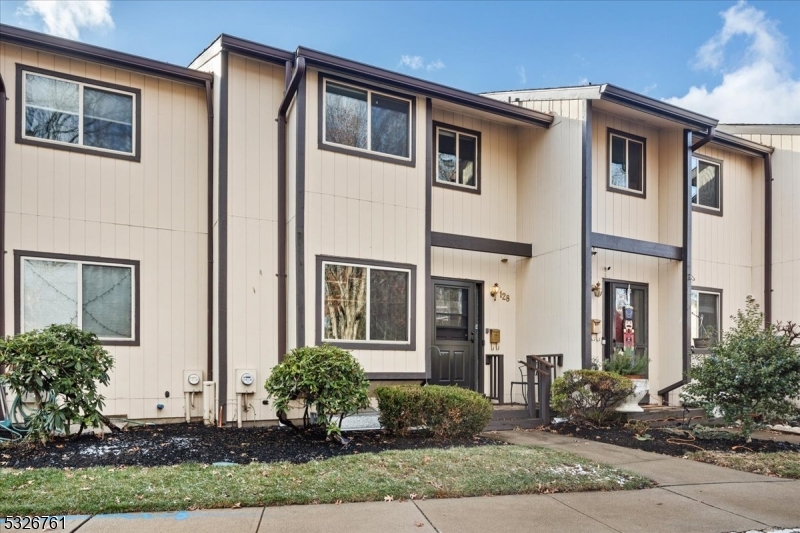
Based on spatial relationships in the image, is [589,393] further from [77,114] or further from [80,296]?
[77,114]

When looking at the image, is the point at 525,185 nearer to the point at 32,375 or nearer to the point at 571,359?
the point at 571,359

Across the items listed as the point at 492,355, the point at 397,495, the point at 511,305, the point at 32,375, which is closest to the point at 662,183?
the point at 511,305

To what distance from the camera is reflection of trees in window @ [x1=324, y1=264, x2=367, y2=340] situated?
845 centimetres

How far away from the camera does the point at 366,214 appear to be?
8.86m

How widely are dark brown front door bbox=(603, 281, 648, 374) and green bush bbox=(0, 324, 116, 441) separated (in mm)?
8569

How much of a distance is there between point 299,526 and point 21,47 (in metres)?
7.53

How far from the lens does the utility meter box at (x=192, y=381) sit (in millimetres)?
8578

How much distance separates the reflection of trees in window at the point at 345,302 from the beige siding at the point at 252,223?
35.7 inches

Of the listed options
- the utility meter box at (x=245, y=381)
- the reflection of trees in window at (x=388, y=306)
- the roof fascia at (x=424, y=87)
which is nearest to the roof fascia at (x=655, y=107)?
the roof fascia at (x=424, y=87)

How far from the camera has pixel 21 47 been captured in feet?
26.0

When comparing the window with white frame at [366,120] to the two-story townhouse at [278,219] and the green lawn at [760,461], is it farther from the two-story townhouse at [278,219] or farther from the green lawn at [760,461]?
the green lawn at [760,461]

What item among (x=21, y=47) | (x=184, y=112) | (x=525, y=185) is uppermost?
(x=21, y=47)

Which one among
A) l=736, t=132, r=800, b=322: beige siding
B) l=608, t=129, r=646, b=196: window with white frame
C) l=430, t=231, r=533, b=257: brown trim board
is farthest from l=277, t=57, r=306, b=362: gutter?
l=736, t=132, r=800, b=322: beige siding

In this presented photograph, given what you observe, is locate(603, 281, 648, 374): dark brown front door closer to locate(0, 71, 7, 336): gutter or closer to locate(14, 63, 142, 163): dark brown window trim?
locate(14, 63, 142, 163): dark brown window trim
